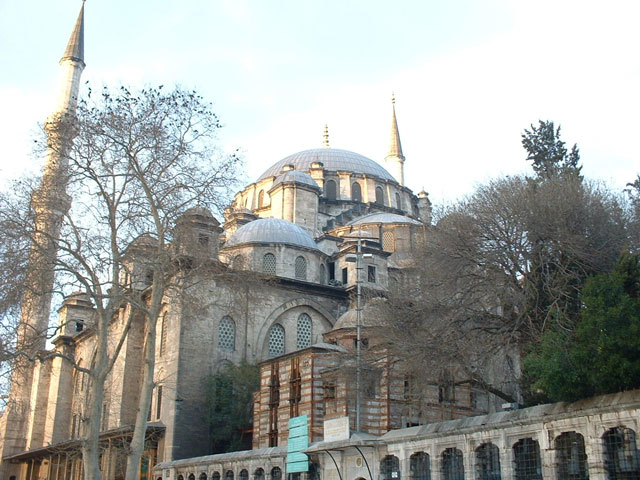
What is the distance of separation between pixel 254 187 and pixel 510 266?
2716 centimetres

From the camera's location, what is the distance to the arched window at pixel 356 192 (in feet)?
135

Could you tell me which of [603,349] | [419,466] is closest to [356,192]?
[419,466]

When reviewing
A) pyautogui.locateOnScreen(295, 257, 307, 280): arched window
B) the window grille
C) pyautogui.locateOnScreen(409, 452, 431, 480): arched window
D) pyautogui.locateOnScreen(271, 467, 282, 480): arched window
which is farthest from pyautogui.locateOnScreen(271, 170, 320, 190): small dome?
pyautogui.locateOnScreen(409, 452, 431, 480): arched window

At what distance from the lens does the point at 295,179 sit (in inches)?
1464

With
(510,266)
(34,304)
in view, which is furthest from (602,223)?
(34,304)

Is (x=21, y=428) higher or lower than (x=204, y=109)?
lower

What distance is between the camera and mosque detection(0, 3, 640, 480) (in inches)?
551

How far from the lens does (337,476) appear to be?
587 inches

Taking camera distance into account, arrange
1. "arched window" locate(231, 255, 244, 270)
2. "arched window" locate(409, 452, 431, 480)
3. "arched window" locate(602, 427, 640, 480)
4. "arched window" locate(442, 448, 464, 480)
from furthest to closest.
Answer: "arched window" locate(231, 255, 244, 270) < "arched window" locate(409, 452, 431, 480) < "arched window" locate(442, 448, 464, 480) < "arched window" locate(602, 427, 640, 480)

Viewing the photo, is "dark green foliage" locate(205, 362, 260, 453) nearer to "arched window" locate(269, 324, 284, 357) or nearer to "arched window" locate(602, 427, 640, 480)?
"arched window" locate(269, 324, 284, 357)

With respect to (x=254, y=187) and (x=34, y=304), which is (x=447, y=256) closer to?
(x=34, y=304)

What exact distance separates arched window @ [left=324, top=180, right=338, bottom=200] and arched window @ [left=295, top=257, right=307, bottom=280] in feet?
35.0

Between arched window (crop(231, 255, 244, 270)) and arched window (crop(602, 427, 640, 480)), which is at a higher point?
arched window (crop(231, 255, 244, 270))

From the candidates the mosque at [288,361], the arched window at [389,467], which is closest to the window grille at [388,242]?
the mosque at [288,361]
